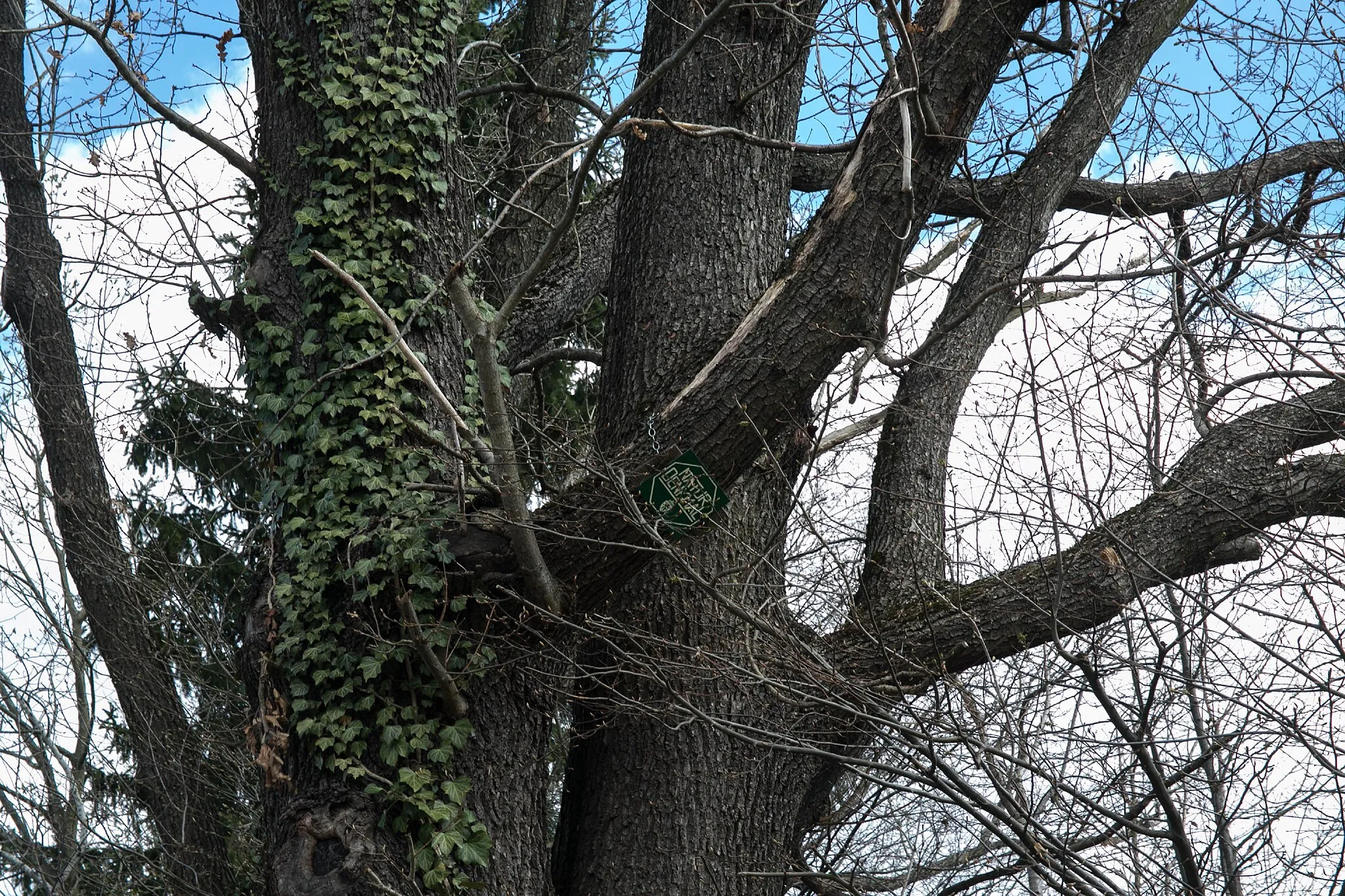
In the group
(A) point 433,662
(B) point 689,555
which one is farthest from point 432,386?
(B) point 689,555

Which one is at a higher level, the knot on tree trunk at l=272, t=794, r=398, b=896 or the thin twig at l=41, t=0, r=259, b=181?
the thin twig at l=41, t=0, r=259, b=181

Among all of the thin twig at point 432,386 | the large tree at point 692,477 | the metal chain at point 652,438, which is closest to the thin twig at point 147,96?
→ the large tree at point 692,477

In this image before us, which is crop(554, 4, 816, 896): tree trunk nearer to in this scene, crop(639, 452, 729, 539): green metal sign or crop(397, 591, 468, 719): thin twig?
crop(639, 452, 729, 539): green metal sign

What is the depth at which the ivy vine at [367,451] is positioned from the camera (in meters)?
4.16

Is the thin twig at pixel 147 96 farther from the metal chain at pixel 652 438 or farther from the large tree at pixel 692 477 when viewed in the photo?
the metal chain at pixel 652 438

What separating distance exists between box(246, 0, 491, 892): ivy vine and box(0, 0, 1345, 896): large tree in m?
0.02

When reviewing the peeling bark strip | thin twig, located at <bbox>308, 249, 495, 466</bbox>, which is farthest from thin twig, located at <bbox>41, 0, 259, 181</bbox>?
the peeling bark strip

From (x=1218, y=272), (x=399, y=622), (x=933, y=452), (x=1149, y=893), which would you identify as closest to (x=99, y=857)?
(x=399, y=622)

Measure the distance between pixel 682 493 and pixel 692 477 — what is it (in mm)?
69

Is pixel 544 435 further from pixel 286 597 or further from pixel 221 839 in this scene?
pixel 221 839

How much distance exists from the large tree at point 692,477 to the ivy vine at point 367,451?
0.02m

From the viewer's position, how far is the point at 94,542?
8172mm

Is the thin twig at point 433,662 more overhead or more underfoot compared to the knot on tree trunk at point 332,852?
more overhead

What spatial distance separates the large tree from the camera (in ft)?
13.4
